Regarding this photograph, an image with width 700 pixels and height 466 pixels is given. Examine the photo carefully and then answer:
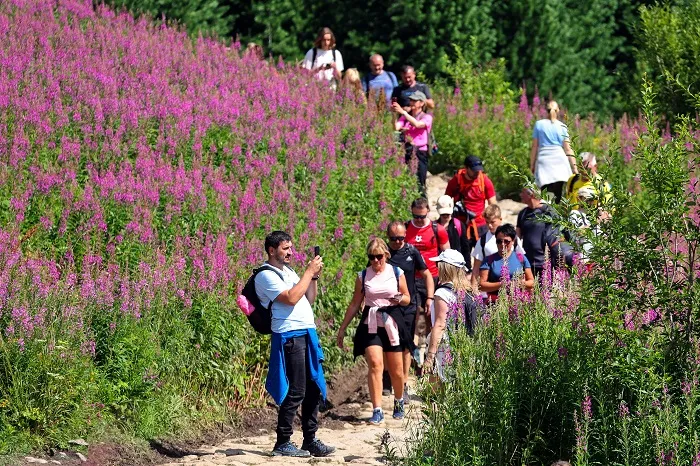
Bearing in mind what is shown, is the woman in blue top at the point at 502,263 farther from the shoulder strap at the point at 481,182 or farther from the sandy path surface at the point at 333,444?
the shoulder strap at the point at 481,182

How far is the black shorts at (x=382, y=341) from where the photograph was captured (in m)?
12.0

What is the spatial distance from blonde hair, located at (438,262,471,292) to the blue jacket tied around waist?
1.35 metres

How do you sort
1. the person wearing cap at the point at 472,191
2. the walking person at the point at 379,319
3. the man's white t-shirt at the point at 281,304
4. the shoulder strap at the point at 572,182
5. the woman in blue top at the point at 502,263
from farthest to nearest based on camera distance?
the person wearing cap at the point at 472,191, the shoulder strap at the point at 572,182, the woman in blue top at the point at 502,263, the walking person at the point at 379,319, the man's white t-shirt at the point at 281,304

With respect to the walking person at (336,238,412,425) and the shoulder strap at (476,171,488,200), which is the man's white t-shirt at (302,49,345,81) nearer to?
the shoulder strap at (476,171,488,200)

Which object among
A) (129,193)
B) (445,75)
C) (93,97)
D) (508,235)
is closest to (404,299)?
(508,235)

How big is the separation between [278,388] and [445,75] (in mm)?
13810

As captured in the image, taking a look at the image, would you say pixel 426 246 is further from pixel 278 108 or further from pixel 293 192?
pixel 278 108

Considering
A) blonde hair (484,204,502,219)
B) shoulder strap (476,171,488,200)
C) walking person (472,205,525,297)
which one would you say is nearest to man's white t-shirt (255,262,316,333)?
walking person (472,205,525,297)

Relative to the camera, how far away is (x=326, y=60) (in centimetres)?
1905

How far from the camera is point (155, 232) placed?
1268cm

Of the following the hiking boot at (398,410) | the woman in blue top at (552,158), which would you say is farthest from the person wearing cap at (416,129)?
the hiking boot at (398,410)

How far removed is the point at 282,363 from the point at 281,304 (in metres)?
0.47

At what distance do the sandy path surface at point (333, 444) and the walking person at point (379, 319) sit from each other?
0.80 feet

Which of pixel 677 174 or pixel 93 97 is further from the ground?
pixel 93 97
